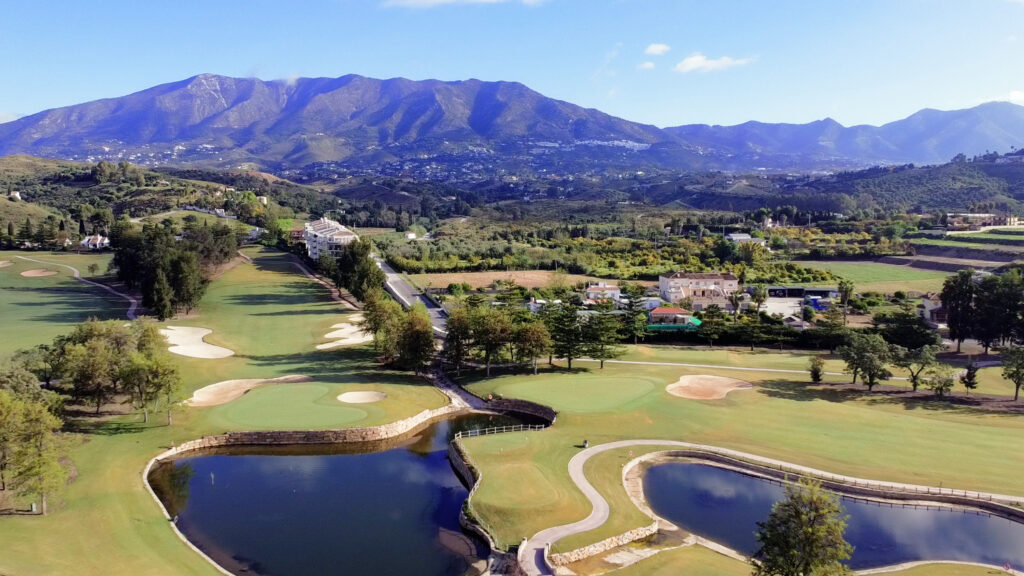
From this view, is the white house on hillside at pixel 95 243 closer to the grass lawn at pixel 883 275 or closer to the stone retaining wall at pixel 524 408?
the stone retaining wall at pixel 524 408

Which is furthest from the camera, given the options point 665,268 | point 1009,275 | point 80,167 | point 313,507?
point 80,167

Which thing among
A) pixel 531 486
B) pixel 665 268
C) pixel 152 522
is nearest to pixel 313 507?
pixel 152 522

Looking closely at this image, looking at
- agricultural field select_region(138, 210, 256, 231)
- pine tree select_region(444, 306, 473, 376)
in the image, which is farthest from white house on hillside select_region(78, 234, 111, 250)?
pine tree select_region(444, 306, 473, 376)

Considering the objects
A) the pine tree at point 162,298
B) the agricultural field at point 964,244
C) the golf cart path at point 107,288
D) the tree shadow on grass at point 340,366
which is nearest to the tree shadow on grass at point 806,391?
the tree shadow on grass at point 340,366

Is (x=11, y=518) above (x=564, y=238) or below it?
below

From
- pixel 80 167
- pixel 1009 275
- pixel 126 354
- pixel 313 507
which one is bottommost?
pixel 313 507

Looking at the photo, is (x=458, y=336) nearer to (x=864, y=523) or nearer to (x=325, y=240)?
(x=864, y=523)

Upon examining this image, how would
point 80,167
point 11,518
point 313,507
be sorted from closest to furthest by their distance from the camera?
1. point 11,518
2. point 313,507
3. point 80,167

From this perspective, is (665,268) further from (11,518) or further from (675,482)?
(11,518)

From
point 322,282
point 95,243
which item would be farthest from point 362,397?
point 95,243
